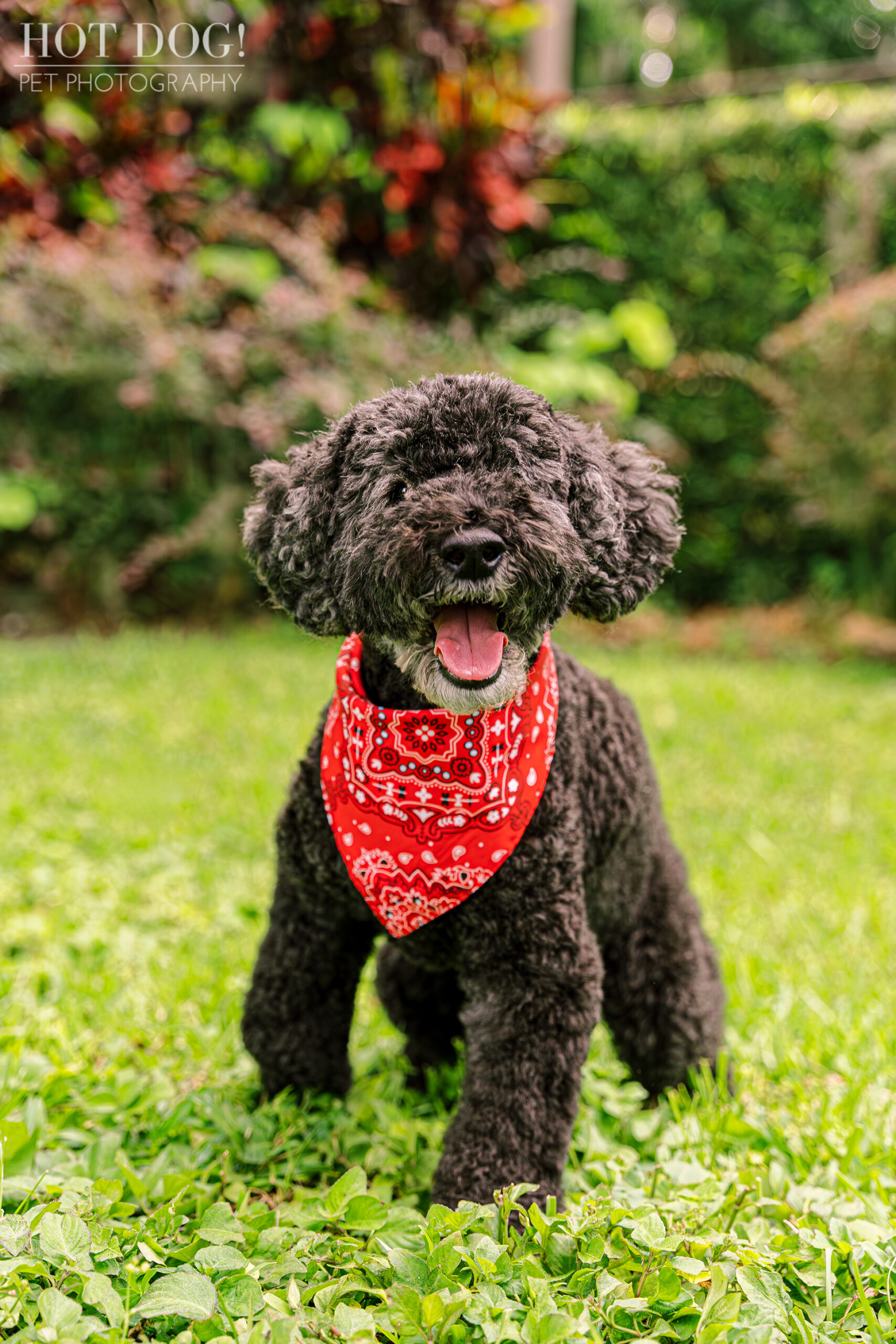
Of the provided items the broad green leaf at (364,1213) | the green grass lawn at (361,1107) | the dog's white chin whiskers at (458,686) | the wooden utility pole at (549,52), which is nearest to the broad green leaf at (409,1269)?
the green grass lawn at (361,1107)

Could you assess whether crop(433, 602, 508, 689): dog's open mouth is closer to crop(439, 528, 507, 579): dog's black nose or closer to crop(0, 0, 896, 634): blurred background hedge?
crop(439, 528, 507, 579): dog's black nose

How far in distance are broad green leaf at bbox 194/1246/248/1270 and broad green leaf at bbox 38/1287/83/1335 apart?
0.70 ft

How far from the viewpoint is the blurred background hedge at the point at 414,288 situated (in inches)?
268

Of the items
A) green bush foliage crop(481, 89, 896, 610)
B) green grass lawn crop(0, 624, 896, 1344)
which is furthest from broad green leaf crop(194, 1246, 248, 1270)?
green bush foliage crop(481, 89, 896, 610)

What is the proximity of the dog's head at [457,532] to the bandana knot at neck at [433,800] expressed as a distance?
0.16 metres

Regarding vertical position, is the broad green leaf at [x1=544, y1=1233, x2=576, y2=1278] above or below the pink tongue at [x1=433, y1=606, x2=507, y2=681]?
below

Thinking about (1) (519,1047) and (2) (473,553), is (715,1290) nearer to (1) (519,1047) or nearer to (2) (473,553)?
(1) (519,1047)

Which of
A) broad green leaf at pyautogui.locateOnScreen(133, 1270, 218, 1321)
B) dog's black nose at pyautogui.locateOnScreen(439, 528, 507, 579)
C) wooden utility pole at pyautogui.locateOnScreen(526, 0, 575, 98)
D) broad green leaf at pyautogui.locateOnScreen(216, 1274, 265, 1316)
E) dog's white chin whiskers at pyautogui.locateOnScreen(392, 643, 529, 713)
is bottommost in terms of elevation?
broad green leaf at pyautogui.locateOnScreen(216, 1274, 265, 1316)

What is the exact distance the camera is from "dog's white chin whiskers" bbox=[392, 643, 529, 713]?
6.16 feet

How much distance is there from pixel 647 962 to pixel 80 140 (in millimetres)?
7044

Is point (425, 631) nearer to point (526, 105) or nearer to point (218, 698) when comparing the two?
point (218, 698)

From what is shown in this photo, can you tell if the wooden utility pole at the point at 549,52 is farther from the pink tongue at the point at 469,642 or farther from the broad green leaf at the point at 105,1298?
the broad green leaf at the point at 105,1298

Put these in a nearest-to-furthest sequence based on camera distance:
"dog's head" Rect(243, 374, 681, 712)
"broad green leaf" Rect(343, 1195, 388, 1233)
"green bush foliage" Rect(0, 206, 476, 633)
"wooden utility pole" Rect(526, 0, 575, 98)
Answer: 1. "dog's head" Rect(243, 374, 681, 712)
2. "broad green leaf" Rect(343, 1195, 388, 1233)
3. "green bush foliage" Rect(0, 206, 476, 633)
4. "wooden utility pole" Rect(526, 0, 575, 98)

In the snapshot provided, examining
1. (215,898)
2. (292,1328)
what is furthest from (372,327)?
(292,1328)
